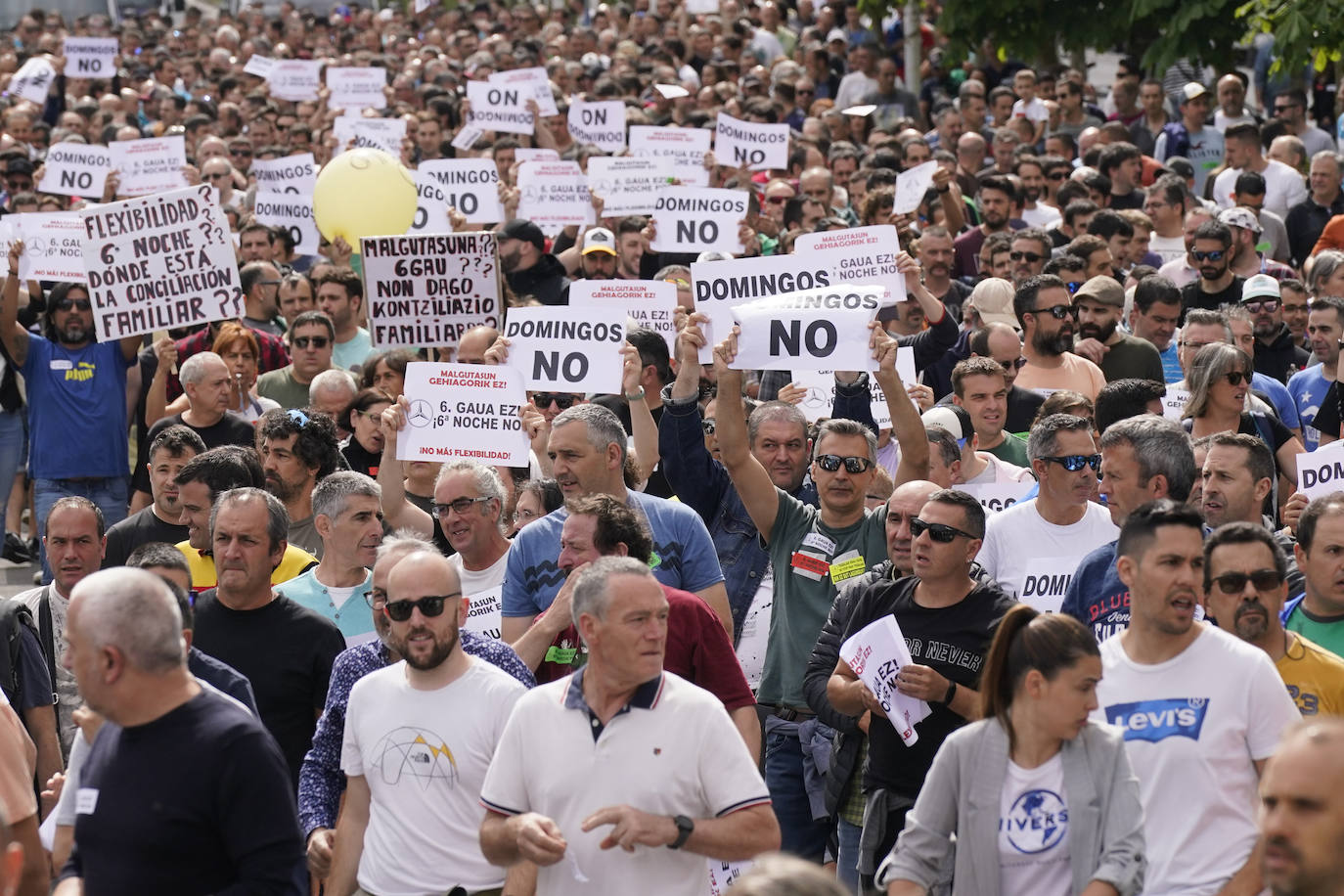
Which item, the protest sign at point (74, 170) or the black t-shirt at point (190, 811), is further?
the protest sign at point (74, 170)

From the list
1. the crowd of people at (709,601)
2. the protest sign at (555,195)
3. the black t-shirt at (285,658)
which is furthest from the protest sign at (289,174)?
the black t-shirt at (285,658)

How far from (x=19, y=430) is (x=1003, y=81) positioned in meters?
13.5

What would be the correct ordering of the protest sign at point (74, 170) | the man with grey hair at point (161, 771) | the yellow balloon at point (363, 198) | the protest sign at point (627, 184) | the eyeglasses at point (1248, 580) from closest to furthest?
the man with grey hair at point (161, 771)
the eyeglasses at point (1248, 580)
the yellow balloon at point (363, 198)
the protest sign at point (627, 184)
the protest sign at point (74, 170)

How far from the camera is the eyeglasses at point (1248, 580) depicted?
5.88 meters

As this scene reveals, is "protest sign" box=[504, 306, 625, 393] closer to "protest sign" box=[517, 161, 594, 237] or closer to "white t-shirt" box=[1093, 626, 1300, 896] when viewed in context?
"white t-shirt" box=[1093, 626, 1300, 896]

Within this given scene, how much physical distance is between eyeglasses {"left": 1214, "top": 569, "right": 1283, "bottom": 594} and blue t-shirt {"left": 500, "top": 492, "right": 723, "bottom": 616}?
210 cm

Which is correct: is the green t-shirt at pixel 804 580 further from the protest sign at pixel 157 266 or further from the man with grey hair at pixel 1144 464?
the protest sign at pixel 157 266

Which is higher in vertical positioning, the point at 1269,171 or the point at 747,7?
the point at 747,7

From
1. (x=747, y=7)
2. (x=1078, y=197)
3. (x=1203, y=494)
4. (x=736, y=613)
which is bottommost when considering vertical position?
(x=736, y=613)

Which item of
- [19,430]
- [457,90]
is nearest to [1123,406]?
[19,430]

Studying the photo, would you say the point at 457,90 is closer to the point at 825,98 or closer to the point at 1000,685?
the point at 825,98

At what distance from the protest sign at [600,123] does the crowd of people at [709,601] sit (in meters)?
4.67

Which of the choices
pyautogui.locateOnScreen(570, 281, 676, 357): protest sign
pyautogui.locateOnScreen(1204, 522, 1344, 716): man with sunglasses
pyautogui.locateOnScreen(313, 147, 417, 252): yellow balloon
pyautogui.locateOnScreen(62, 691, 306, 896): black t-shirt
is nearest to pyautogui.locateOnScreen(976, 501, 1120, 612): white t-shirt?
pyautogui.locateOnScreen(1204, 522, 1344, 716): man with sunglasses

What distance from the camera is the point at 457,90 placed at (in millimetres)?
23938
